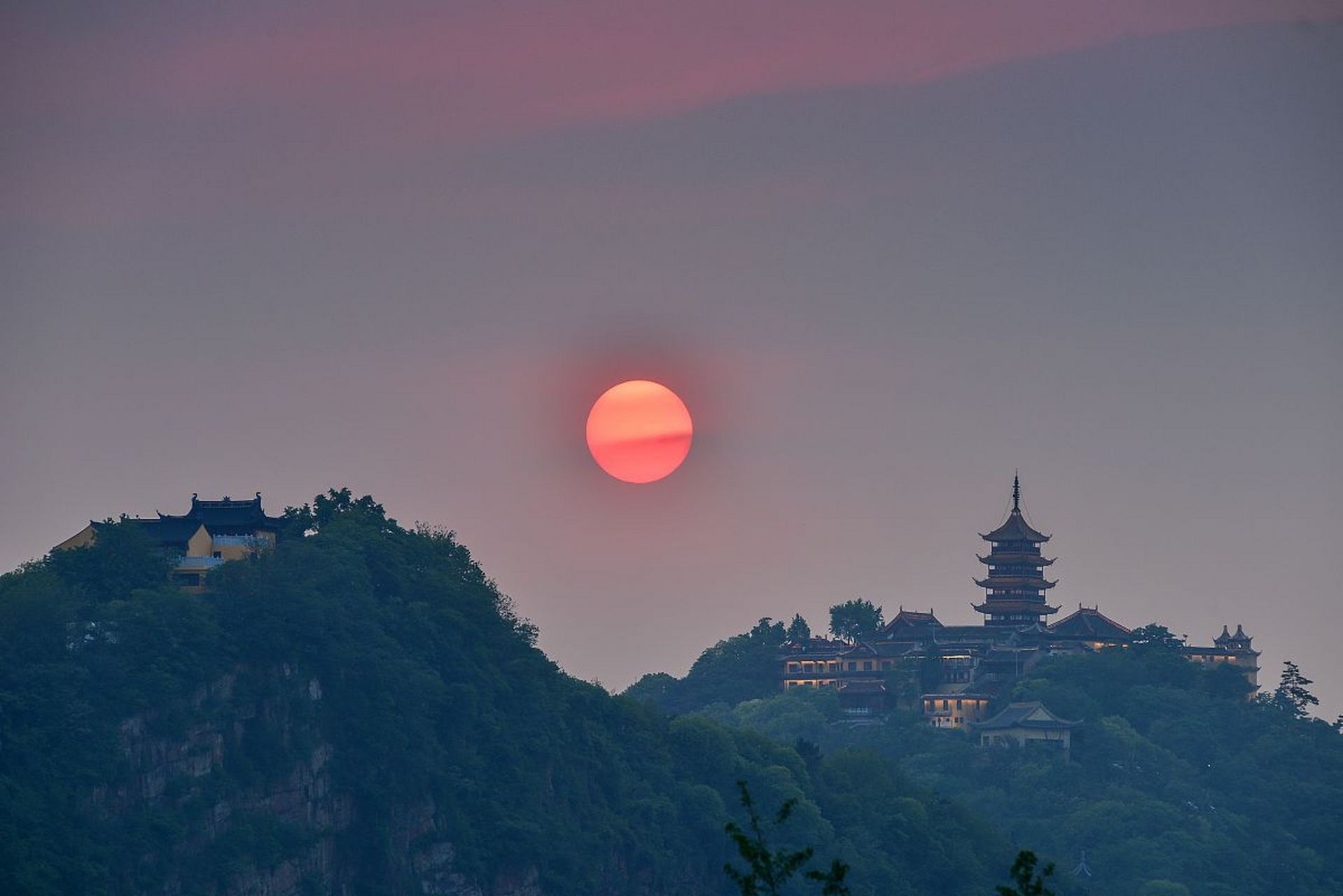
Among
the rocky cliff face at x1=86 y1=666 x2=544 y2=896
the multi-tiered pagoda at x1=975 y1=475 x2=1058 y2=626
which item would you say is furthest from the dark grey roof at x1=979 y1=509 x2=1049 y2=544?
the rocky cliff face at x1=86 y1=666 x2=544 y2=896

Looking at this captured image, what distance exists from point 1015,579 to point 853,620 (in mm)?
12026

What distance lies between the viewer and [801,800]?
122m

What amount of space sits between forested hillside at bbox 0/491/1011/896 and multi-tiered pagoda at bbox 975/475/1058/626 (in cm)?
5454

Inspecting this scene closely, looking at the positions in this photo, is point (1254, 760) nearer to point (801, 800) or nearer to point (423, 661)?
point (801, 800)

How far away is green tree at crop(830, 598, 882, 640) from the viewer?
183625mm

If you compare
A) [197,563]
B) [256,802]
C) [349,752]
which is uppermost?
[197,563]

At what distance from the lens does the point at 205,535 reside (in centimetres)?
10394

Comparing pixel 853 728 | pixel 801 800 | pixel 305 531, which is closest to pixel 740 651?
pixel 853 728

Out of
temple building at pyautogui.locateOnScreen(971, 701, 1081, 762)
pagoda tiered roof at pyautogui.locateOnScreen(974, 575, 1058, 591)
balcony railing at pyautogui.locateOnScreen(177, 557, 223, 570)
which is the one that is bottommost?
balcony railing at pyautogui.locateOnScreen(177, 557, 223, 570)

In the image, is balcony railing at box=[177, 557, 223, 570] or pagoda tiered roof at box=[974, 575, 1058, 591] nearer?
balcony railing at box=[177, 557, 223, 570]

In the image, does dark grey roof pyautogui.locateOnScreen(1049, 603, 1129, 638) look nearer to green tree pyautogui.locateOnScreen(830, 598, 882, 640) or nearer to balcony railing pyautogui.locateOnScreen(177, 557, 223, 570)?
green tree pyautogui.locateOnScreen(830, 598, 882, 640)

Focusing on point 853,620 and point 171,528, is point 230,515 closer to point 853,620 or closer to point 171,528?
point 171,528

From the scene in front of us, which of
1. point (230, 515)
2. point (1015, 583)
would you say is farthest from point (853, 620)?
point (230, 515)

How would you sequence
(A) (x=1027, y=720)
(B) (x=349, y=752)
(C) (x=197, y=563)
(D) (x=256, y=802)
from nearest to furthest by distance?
(D) (x=256, y=802)
(B) (x=349, y=752)
(C) (x=197, y=563)
(A) (x=1027, y=720)
